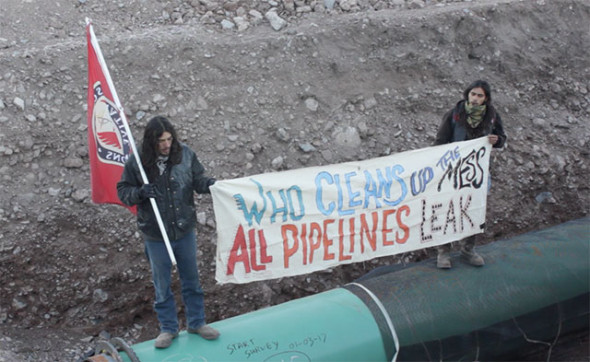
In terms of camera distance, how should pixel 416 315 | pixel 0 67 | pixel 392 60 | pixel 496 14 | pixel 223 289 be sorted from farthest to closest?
pixel 496 14, pixel 392 60, pixel 0 67, pixel 223 289, pixel 416 315

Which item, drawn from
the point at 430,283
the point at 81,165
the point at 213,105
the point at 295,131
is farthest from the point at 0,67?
the point at 430,283

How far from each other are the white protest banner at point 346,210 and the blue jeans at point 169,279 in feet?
0.85

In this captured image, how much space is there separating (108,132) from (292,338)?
221 centimetres

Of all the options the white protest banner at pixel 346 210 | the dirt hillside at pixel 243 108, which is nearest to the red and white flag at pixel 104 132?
the white protest banner at pixel 346 210

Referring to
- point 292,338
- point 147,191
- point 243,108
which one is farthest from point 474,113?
point 243,108

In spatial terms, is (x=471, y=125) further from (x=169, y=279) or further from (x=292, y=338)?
(x=169, y=279)

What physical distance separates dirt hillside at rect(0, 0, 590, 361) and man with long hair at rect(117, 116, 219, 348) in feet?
7.11

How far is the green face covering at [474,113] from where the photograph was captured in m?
6.53

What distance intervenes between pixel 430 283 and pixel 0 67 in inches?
219

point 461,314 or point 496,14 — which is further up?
point 496,14

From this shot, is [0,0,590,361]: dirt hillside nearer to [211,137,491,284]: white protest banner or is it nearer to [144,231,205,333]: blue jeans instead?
[211,137,491,284]: white protest banner

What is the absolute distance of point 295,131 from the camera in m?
8.77

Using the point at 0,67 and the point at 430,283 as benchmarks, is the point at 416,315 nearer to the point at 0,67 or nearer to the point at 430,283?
the point at 430,283

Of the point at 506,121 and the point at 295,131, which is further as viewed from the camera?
the point at 506,121
